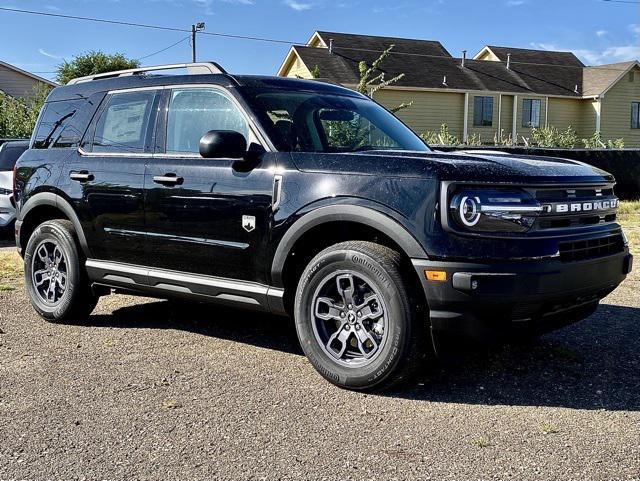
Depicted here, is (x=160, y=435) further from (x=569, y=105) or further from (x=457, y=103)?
(x=569, y=105)

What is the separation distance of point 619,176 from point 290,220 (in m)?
13.3

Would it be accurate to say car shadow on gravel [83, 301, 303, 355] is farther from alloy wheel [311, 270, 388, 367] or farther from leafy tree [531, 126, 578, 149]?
leafy tree [531, 126, 578, 149]

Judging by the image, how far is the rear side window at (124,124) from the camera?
5.73 metres

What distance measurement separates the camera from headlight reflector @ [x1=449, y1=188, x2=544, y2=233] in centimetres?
409

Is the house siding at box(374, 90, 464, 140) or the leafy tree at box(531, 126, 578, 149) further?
the house siding at box(374, 90, 464, 140)

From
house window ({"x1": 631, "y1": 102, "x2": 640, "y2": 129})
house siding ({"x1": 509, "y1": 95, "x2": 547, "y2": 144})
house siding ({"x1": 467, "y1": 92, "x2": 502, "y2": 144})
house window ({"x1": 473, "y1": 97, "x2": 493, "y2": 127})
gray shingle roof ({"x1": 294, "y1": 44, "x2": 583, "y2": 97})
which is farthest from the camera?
house window ({"x1": 631, "y1": 102, "x2": 640, "y2": 129})

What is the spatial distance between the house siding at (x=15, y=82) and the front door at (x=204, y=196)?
123 feet

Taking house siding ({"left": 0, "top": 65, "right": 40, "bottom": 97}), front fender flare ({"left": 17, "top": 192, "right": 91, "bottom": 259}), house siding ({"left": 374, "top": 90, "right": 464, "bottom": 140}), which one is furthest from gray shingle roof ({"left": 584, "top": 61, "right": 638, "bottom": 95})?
front fender flare ({"left": 17, "top": 192, "right": 91, "bottom": 259})

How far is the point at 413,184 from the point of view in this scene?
13.9 feet

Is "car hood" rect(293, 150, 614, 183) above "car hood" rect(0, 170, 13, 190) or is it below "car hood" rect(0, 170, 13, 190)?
above

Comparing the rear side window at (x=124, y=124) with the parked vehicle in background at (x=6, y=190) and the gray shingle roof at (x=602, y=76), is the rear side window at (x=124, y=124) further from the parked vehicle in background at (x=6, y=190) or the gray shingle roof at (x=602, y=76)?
the gray shingle roof at (x=602, y=76)

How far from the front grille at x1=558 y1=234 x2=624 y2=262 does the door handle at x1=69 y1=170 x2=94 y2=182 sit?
359cm

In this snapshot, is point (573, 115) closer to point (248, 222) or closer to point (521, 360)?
point (521, 360)

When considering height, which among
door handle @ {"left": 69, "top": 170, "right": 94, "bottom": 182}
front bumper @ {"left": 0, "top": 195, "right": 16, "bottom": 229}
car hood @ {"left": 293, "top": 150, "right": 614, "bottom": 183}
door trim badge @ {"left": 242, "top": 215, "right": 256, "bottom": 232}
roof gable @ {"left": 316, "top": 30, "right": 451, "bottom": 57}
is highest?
roof gable @ {"left": 316, "top": 30, "right": 451, "bottom": 57}
